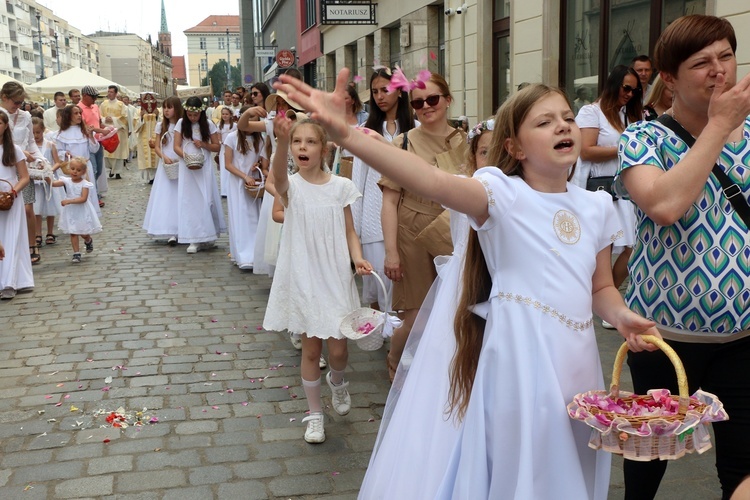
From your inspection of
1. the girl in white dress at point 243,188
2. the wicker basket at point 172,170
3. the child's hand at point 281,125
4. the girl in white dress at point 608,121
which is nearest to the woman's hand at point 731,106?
the child's hand at point 281,125

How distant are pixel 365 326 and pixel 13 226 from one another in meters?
5.57

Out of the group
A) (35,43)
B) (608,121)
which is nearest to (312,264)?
(608,121)

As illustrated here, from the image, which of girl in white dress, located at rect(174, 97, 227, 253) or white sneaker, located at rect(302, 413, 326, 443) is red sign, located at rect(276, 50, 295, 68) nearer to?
girl in white dress, located at rect(174, 97, 227, 253)

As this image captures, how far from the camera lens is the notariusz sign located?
21.3 metres

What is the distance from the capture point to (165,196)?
11914 millimetres

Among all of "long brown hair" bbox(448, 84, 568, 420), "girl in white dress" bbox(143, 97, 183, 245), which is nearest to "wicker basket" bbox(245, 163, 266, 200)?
"girl in white dress" bbox(143, 97, 183, 245)

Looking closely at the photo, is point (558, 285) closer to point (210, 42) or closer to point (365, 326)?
point (365, 326)

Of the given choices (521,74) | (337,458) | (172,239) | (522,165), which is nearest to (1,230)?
(172,239)

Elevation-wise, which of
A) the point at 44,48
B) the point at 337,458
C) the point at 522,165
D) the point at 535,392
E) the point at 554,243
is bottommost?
the point at 337,458

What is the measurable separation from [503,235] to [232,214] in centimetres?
808

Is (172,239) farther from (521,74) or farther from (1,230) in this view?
(521,74)

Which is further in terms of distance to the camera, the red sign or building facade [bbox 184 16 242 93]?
building facade [bbox 184 16 242 93]

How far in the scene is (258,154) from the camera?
1018cm

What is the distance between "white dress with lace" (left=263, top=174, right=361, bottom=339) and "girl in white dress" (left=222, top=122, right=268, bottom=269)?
4.90m
